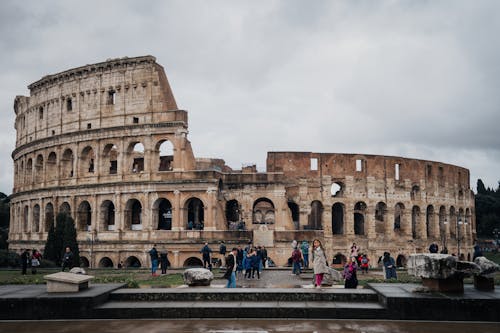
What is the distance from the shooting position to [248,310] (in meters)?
11.5

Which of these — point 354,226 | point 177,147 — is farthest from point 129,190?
point 354,226

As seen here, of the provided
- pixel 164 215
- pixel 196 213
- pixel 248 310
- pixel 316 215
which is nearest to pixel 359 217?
pixel 316 215

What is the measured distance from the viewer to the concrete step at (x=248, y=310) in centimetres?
1126

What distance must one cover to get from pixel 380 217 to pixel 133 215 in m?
21.0

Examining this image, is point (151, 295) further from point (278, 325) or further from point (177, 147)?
point (177, 147)

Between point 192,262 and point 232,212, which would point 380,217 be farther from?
point 192,262

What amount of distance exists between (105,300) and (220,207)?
79.6 feet

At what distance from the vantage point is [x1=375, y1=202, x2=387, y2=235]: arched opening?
43.1 meters

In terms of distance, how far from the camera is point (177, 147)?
119 ft

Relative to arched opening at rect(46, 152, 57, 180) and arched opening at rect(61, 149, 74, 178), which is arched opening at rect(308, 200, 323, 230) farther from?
arched opening at rect(46, 152, 57, 180)

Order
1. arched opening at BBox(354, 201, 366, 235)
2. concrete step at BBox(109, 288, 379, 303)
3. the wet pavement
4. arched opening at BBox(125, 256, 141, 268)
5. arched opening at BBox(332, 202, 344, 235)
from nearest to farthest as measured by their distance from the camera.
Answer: the wet pavement
concrete step at BBox(109, 288, 379, 303)
arched opening at BBox(125, 256, 141, 268)
arched opening at BBox(354, 201, 366, 235)
arched opening at BBox(332, 202, 344, 235)

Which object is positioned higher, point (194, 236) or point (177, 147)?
point (177, 147)

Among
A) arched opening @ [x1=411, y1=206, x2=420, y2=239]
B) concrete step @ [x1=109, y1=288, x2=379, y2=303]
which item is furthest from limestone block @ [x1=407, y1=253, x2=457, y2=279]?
arched opening @ [x1=411, y1=206, x2=420, y2=239]

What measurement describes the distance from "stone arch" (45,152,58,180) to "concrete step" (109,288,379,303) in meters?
32.2
